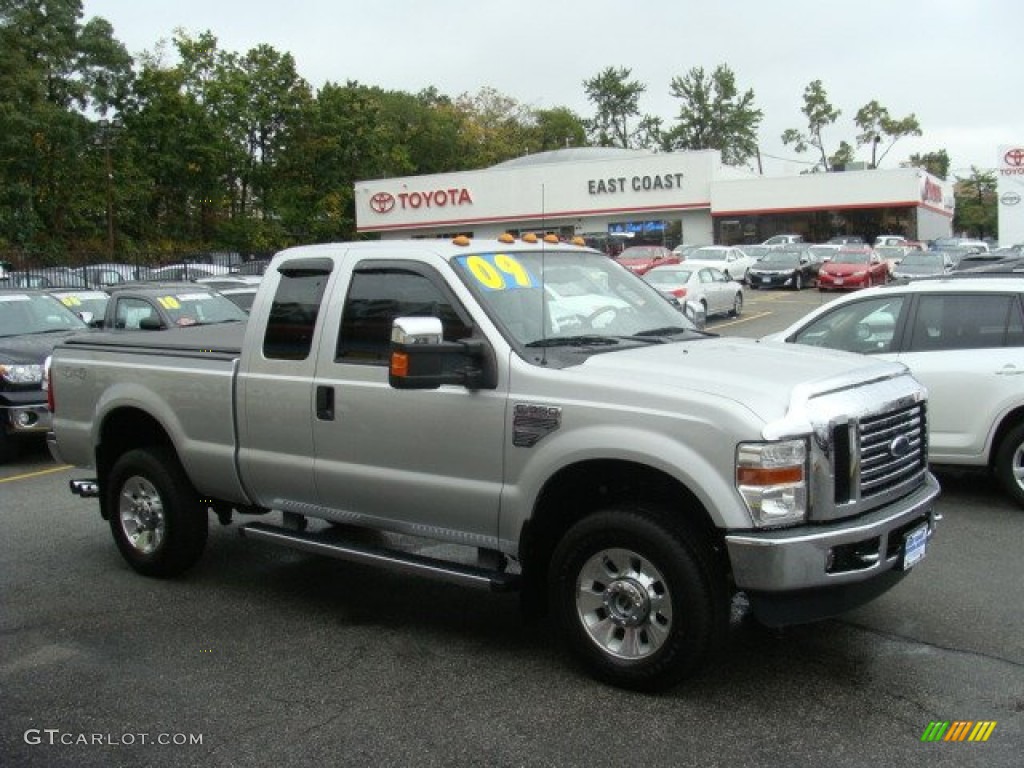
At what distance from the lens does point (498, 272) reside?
17.2 ft

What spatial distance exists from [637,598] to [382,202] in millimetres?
57278

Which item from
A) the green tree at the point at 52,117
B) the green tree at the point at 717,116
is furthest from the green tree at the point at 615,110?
the green tree at the point at 52,117

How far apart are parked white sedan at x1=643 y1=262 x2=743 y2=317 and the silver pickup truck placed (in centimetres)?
1919

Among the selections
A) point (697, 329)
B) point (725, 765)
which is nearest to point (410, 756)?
point (725, 765)

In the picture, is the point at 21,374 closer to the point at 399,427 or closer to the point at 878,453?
the point at 399,427

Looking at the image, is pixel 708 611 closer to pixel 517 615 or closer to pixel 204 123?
pixel 517 615

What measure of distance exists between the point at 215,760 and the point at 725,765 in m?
1.96

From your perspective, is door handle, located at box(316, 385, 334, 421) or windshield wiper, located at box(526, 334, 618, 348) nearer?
windshield wiper, located at box(526, 334, 618, 348)

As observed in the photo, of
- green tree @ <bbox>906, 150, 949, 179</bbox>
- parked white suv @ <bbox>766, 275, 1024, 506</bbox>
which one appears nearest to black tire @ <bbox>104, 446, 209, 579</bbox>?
parked white suv @ <bbox>766, 275, 1024, 506</bbox>

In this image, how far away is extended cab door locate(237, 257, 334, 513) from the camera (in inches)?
219

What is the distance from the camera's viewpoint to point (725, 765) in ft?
12.6

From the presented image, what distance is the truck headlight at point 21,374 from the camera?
10.9 metres

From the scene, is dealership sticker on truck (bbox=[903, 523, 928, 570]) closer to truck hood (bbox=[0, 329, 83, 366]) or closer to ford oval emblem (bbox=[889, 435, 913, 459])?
ford oval emblem (bbox=[889, 435, 913, 459])

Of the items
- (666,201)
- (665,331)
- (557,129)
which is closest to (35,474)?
(665,331)
